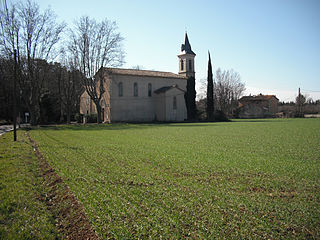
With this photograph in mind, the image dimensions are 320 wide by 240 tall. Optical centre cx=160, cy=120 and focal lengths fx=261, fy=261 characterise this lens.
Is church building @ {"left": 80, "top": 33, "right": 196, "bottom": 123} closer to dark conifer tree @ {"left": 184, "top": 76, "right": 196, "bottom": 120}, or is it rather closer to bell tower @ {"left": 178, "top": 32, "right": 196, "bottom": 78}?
dark conifer tree @ {"left": 184, "top": 76, "right": 196, "bottom": 120}

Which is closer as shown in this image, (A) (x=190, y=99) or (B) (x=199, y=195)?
(B) (x=199, y=195)

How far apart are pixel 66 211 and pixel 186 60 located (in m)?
55.3

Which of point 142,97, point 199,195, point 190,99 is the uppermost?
point 142,97

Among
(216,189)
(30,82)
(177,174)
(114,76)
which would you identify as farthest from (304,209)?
(114,76)

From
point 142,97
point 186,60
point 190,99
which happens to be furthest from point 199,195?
point 186,60

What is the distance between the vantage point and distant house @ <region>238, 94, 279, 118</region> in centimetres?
8206

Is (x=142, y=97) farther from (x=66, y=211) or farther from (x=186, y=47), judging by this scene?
(x=66, y=211)

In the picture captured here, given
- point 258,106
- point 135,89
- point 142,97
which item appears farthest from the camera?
point 258,106

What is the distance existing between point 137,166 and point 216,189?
3.58 m

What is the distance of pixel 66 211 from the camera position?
5.44 meters

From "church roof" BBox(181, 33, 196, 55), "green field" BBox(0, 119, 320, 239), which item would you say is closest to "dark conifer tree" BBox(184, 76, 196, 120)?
"church roof" BBox(181, 33, 196, 55)

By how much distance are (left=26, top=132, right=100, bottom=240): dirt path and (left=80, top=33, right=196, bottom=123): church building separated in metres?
38.6

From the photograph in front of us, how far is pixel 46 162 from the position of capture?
1045cm

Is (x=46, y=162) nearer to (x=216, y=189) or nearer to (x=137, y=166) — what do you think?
(x=137, y=166)
